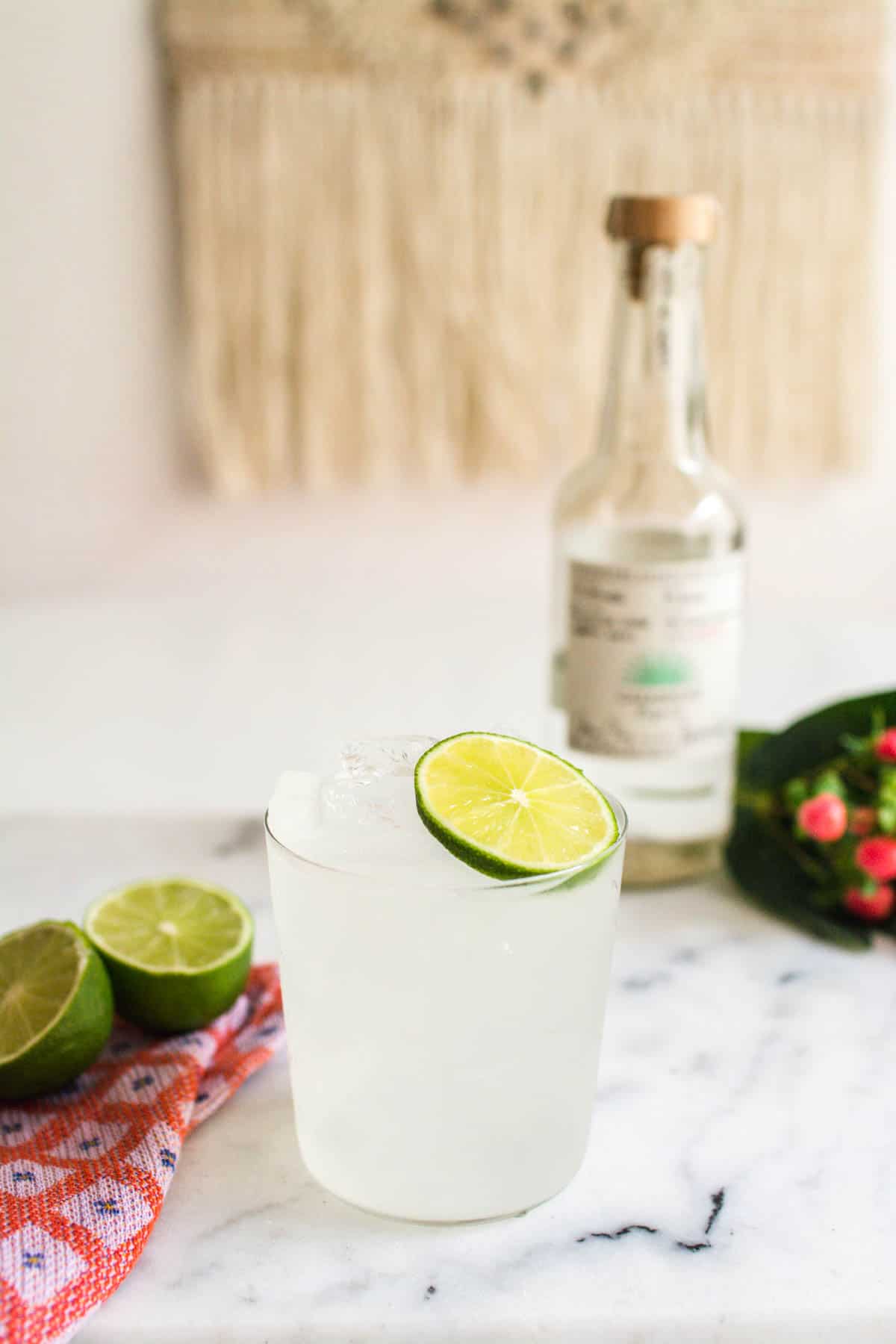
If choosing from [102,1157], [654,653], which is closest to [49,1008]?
A: [102,1157]

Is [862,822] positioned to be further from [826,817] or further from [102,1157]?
[102,1157]

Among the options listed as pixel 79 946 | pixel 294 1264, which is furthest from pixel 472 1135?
pixel 79 946

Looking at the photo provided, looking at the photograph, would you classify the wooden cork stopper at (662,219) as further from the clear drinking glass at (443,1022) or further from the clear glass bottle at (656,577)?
the clear drinking glass at (443,1022)

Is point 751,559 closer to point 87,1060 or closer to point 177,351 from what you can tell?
point 177,351

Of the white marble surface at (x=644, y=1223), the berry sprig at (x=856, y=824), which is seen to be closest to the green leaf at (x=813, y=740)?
the berry sprig at (x=856, y=824)

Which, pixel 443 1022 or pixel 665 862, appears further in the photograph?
pixel 665 862
